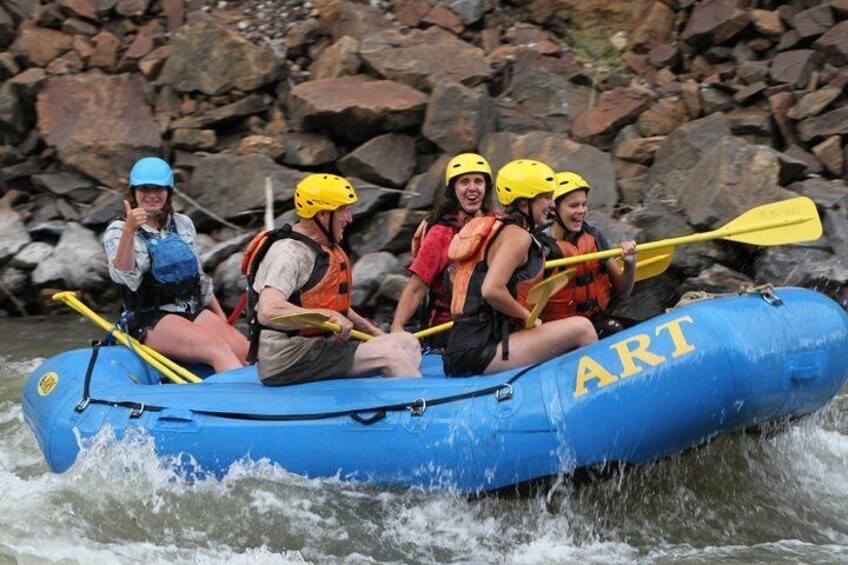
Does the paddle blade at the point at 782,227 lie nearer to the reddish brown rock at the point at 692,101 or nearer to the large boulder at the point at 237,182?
the reddish brown rock at the point at 692,101

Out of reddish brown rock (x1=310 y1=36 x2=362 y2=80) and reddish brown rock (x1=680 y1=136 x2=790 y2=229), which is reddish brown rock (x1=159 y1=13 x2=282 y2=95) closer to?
reddish brown rock (x1=310 y1=36 x2=362 y2=80)

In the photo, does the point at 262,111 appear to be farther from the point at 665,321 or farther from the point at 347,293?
the point at 665,321

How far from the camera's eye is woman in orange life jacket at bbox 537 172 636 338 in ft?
18.9

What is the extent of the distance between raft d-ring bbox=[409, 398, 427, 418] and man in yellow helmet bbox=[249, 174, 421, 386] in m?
0.38

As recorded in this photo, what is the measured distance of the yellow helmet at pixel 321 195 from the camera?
17.9 ft

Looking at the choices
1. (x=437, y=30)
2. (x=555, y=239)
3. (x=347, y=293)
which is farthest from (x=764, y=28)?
(x=347, y=293)

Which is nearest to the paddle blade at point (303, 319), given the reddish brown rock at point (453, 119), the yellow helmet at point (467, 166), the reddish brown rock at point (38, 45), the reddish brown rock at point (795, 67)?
the yellow helmet at point (467, 166)

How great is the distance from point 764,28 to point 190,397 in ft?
22.5

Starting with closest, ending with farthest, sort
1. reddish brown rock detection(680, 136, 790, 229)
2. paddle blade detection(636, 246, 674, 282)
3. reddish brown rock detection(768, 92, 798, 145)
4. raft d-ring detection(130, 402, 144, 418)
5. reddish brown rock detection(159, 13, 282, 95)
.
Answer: raft d-ring detection(130, 402, 144, 418) → paddle blade detection(636, 246, 674, 282) → reddish brown rock detection(680, 136, 790, 229) → reddish brown rock detection(768, 92, 798, 145) → reddish brown rock detection(159, 13, 282, 95)

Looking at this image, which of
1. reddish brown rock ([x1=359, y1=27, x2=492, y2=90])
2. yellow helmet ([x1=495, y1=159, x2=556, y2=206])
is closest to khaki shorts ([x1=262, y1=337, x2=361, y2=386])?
yellow helmet ([x1=495, y1=159, x2=556, y2=206])

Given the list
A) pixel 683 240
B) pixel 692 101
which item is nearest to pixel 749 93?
pixel 692 101

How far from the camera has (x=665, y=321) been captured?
5.14m

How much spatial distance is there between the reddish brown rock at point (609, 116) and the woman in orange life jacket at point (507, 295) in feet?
15.9

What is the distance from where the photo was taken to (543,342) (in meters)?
5.41
